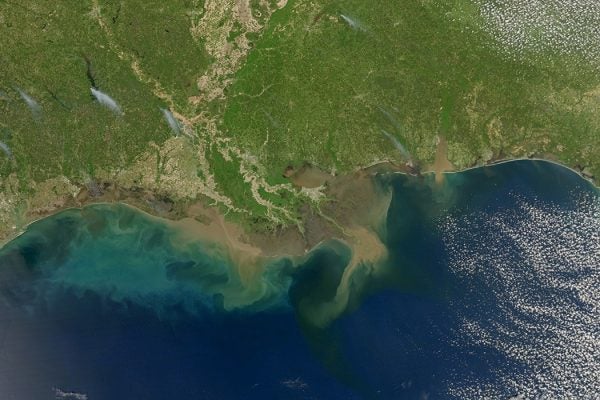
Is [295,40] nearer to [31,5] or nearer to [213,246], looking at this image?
[213,246]

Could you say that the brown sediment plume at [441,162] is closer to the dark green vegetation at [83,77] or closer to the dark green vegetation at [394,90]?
the dark green vegetation at [394,90]

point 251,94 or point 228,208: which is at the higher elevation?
point 251,94

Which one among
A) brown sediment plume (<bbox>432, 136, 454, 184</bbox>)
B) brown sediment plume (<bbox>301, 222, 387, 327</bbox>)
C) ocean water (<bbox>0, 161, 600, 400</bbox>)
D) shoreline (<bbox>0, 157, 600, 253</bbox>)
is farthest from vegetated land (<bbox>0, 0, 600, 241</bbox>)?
brown sediment plume (<bbox>301, 222, 387, 327</bbox>)

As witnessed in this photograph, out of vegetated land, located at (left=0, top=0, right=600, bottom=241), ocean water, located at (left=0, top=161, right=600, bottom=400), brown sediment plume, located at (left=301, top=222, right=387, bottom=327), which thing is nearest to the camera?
ocean water, located at (left=0, top=161, right=600, bottom=400)

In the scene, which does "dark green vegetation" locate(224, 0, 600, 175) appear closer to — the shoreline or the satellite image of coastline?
the satellite image of coastline

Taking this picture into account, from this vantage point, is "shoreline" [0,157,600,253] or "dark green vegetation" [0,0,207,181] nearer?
"dark green vegetation" [0,0,207,181]

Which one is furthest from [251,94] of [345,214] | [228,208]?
[345,214]

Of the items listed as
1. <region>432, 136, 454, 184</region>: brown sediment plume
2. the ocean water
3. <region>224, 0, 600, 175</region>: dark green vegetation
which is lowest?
the ocean water

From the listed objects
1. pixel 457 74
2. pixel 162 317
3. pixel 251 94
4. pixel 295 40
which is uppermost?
pixel 295 40
